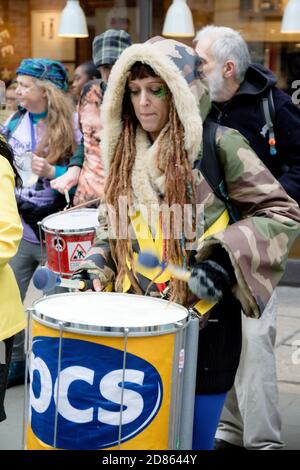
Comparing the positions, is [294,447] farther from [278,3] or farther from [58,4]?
[58,4]

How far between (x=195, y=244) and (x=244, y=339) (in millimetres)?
1402

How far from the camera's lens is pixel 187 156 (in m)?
3.14

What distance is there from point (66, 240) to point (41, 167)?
712mm

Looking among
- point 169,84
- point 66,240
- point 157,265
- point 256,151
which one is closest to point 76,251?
point 66,240

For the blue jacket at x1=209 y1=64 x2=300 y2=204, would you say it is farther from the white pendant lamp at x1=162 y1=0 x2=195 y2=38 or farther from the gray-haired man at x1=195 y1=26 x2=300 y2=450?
the white pendant lamp at x1=162 y1=0 x2=195 y2=38

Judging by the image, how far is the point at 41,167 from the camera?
214 inches

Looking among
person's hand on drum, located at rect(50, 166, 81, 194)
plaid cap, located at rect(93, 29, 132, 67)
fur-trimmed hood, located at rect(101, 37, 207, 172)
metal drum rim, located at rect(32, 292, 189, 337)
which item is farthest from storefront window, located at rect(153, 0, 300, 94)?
metal drum rim, located at rect(32, 292, 189, 337)

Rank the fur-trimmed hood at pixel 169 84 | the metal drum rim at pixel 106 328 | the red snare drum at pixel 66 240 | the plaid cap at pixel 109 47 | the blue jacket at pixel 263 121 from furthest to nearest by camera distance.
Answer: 1. the plaid cap at pixel 109 47
2. the red snare drum at pixel 66 240
3. the blue jacket at pixel 263 121
4. the fur-trimmed hood at pixel 169 84
5. the metal drum rim at pixel 106 328

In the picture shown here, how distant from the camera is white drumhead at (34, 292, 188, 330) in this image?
2717mm

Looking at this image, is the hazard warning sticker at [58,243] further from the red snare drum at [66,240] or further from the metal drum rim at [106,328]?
the metal drum rim at [106,328]

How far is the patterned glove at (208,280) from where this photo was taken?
2.86 metres

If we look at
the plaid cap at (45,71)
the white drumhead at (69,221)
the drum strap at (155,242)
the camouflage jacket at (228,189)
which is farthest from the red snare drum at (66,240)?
the drum strap at (155,242)

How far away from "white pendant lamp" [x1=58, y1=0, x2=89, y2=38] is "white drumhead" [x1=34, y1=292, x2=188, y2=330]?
6.35 m

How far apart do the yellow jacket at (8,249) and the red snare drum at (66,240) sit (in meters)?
1.27
